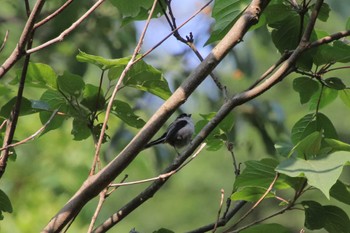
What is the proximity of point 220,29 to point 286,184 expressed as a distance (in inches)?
17.3

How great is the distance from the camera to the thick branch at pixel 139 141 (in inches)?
55.4

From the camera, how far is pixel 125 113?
1.85 m

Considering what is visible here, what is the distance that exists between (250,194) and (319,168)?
23cm

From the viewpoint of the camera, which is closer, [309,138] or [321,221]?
[309,138]

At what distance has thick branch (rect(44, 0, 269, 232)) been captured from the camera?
1407 millimetres

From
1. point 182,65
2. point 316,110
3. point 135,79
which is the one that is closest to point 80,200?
point 135,79

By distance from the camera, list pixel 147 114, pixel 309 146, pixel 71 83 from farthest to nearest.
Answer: pixel 147 114 → pixel 71 83 → pixel 309 146

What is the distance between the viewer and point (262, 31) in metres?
5.13

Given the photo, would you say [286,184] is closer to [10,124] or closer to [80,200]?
[80,200]

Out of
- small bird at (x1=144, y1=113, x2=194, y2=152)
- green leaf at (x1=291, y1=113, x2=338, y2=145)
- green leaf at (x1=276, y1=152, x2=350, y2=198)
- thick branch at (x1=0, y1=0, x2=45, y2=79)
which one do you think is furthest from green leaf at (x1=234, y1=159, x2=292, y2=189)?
small bird at (x1=144, y1=113, x2=194, y2=152)

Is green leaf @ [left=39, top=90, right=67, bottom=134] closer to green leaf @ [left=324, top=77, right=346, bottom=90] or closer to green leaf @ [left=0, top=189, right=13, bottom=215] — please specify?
green leaf @ [left=0, top=189, right=13, bottom=215]

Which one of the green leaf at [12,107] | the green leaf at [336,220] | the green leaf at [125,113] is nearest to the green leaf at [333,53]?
the green leaf at [336,220]

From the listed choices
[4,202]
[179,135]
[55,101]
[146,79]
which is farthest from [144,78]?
[179,135]

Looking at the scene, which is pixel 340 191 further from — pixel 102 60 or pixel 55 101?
pixel 55 101
